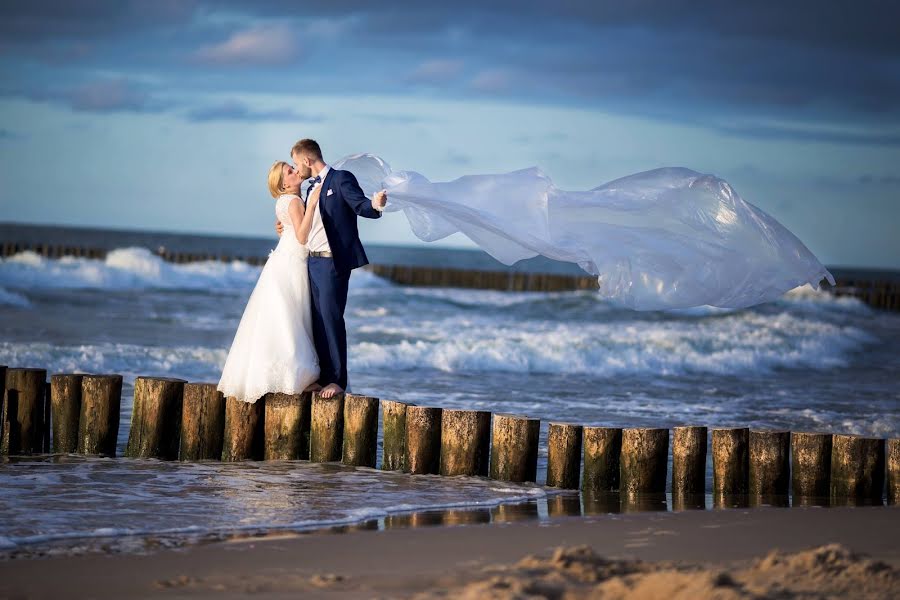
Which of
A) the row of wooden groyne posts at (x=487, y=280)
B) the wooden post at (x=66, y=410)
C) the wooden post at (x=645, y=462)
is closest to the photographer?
the wooden post at (x=645, y=462)

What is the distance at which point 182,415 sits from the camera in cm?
798

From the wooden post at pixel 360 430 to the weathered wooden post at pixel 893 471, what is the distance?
10.8 feet

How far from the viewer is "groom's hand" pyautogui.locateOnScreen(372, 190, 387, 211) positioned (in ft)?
24.8

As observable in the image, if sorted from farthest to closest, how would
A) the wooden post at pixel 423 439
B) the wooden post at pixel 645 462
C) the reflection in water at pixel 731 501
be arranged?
1. the wooden post at pixel 423 439
2. the wooden post at pixel 645 462
3. the reflection in water at pixel 731 501

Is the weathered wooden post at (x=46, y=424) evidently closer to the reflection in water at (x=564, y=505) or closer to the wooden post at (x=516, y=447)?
the wooden post at (x=516, y=447)

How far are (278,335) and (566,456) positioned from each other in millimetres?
2129

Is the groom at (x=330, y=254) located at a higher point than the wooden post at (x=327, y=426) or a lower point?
higher

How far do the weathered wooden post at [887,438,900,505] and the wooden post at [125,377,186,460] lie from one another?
4711 mm

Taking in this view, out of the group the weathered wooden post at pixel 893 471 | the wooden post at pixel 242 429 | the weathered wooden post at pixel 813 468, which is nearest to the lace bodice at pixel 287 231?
the wooden post at pixel 242 429

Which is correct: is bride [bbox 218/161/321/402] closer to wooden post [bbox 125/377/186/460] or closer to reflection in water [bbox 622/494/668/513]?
wooden post [bbox 125/377/186/460]

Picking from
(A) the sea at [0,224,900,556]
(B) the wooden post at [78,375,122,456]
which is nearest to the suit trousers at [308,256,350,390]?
(A) the sea at [0,224,900,556]

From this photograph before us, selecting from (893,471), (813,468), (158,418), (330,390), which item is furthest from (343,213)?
(893,471)

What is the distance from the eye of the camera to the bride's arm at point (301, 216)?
309 inches

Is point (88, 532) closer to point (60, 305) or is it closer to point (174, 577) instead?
point (174, 577)
